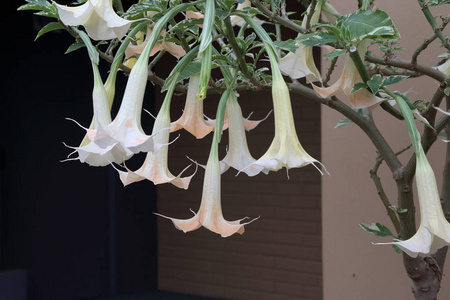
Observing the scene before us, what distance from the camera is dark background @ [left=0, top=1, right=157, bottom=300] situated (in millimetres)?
4340

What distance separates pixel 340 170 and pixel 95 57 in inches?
73.3

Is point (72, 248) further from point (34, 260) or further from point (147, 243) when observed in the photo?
point (147, 243)

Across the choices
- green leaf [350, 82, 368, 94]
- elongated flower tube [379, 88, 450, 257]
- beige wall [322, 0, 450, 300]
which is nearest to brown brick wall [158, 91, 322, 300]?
beige wall [322, 0, 450, 300]

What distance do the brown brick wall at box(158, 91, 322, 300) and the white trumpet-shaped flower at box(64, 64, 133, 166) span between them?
3.37m

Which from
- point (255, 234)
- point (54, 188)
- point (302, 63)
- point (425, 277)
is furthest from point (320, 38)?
point (54, 188)

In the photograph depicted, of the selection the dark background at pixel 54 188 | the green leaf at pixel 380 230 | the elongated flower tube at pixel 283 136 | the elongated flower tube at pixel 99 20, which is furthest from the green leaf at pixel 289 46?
the dark background at pixel 54 188

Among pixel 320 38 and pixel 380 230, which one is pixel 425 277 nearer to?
pixel 380 230

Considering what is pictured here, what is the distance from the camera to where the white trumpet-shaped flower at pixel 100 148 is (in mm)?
698

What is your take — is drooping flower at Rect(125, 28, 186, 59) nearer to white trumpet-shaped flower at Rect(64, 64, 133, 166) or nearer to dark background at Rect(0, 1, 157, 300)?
white trumpet-shaped flower at Rect(64, 64, 133, 166)

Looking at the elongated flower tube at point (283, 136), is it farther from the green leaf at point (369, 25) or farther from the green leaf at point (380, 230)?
the green leaf at point (380, 230)

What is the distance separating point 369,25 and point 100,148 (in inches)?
15.0

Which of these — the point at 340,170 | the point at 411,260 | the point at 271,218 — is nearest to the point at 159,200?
the point at 271,218

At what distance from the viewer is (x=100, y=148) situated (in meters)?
0.71

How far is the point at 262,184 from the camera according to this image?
14.6 ft
